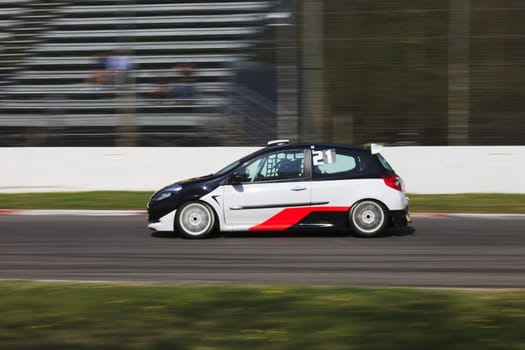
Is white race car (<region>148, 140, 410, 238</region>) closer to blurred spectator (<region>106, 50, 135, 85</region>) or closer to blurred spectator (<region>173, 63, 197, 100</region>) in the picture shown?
blurred spectator (<region>173, 63, 197, 100</region>)

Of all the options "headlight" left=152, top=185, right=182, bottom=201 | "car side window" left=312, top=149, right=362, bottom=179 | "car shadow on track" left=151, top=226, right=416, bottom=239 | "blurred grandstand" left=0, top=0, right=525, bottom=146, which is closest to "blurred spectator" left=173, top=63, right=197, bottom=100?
"blurred grandstand" left=0, top=0, right=525, bottom=146

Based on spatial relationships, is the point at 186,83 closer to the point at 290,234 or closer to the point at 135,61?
the point at 135,61

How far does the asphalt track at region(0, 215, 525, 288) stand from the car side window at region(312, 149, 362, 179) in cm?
91

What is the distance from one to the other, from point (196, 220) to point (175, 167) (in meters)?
6.08

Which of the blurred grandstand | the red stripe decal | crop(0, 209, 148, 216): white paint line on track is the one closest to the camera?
the red stripe decal

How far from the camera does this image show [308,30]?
57.9 feet

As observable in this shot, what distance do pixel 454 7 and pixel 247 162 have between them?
8021mm

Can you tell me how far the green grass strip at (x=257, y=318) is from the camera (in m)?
5.51

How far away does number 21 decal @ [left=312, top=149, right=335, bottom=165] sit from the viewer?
1155 centimetres

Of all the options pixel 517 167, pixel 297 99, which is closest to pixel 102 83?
pixel 297 99

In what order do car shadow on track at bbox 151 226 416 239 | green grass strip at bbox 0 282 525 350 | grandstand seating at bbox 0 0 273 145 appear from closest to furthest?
1. green grass strip at bbox 0 282 525 350
2. car shadow on track at bbox 151 226 416 239
3. grandstand seating at bbox 0 0 273 145

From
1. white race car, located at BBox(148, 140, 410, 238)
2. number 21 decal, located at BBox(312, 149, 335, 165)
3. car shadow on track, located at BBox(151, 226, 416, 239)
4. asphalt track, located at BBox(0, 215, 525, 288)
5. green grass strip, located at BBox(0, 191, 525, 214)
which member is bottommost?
asphalt track, located at BBox(0, 215, 525, 288)

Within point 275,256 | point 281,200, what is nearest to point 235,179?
point 281,200

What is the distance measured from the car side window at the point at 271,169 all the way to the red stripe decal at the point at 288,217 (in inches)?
18.6
